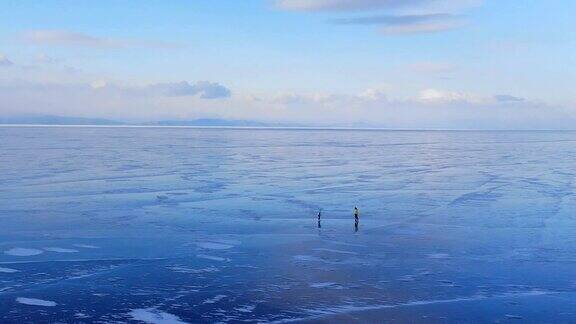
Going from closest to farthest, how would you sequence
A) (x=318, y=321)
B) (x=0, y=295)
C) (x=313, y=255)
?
(x=318, y=321) < (x=0, y=295) < (x=313, y=255)

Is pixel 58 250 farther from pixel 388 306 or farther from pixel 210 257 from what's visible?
pixel 388 306

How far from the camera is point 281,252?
13234 millimetres

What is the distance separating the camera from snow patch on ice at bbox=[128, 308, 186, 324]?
8.84 meters

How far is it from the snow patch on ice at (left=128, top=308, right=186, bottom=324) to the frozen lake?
0.13 feet

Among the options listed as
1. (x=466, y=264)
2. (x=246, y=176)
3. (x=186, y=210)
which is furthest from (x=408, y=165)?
(x=466, y=264)

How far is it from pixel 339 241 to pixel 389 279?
3341mm

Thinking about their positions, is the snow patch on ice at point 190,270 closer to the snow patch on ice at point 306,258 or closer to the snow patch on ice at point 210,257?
the snow patch on ice at point 210,257

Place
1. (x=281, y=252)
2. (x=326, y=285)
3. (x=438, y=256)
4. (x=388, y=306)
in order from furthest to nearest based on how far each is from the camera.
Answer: (x=281, y=252) < (x=438, y=256) < (x=326, y=285) < (x=388, y=306)

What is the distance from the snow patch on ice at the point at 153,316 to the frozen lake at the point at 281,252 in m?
0.04

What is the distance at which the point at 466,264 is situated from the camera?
12422 millimetres

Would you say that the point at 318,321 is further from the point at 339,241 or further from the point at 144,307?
the point at 339,241

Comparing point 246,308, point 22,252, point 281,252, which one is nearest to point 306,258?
point 281,252

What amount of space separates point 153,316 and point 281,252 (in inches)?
182

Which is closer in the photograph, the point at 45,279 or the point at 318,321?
the point at 318,321
